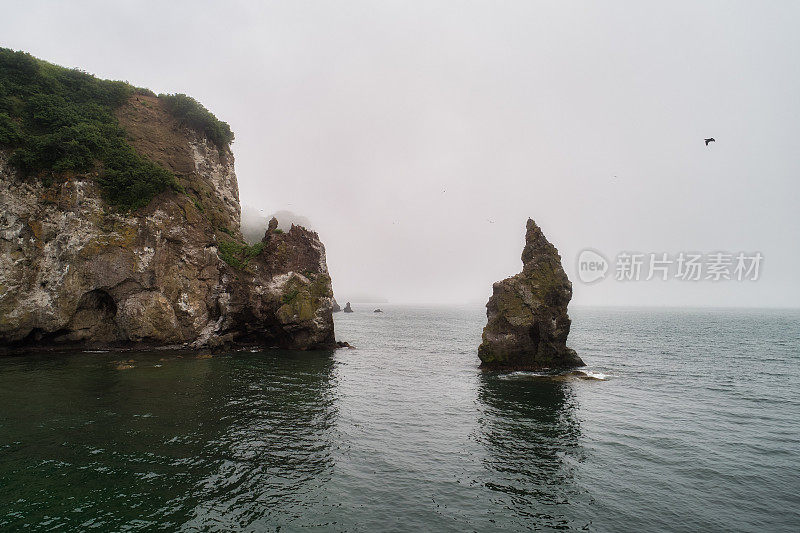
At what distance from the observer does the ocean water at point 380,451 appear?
41.5ft

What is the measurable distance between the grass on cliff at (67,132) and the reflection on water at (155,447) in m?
20.9

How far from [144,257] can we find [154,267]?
57.6 inches

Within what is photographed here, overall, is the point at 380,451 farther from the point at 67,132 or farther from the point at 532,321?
the point at 67,132

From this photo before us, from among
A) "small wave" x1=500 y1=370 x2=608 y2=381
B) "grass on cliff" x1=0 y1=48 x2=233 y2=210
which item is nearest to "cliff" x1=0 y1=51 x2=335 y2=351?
"grass on cliff" x1=0 y1=48 x2=233 y2=210

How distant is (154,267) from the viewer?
134 ft

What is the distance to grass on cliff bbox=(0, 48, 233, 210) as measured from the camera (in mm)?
37969

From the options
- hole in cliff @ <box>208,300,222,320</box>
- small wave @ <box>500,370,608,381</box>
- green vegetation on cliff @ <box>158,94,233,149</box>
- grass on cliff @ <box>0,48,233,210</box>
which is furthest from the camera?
green vegetation on cliff @ <box>158,94,233,149</box>

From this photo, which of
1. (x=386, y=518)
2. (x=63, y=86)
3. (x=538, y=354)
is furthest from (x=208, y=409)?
(x=63, y=86)

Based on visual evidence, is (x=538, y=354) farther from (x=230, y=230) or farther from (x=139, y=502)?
(x=230, y=230)

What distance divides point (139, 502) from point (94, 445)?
21.0 ft

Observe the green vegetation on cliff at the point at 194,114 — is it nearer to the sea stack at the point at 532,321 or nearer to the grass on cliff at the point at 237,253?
the grass on cliff at the point at 237,253

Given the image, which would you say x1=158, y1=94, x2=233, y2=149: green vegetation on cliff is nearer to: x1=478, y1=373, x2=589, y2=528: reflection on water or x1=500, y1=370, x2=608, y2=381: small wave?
x1=478, y1=373, x2=589, y2=528: reflection on water

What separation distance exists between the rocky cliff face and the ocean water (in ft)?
20.1

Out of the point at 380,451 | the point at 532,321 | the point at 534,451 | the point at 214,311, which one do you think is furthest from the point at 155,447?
the point at 532,321
